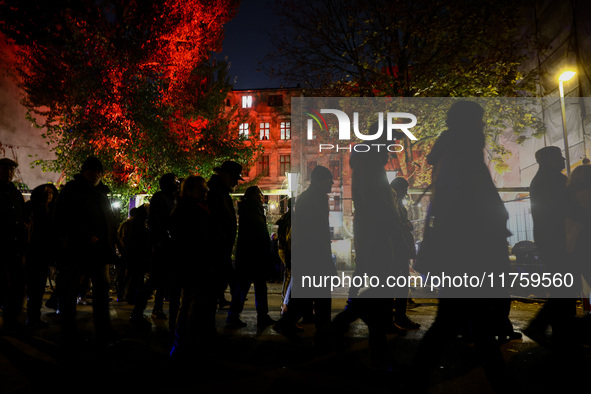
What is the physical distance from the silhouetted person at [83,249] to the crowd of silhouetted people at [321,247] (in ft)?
0.04

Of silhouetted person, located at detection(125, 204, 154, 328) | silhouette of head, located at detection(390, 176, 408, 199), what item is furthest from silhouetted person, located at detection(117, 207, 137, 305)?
silhouette of head, located at detection(390, 176, 408, 199)

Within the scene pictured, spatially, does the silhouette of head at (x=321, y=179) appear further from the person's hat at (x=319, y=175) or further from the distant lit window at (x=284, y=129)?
the distant lit window at (x=284, y=129)

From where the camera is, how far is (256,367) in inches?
133

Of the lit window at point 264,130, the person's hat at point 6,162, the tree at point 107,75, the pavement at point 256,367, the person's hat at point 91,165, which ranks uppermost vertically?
the lit window at point 264,130

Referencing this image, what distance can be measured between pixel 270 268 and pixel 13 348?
291cm

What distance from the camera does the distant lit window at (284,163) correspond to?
140 feet

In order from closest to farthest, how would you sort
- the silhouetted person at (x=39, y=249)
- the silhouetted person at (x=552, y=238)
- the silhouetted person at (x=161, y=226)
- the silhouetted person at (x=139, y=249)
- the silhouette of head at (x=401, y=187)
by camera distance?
the silhouetted person at (x=552, y=238)
the silhouetted person at (x=161, y=226)
the silhouetted person at (x=39, y=249)
the silhouette of head at (x=401, y=187)
the silhouetted person at (x=139, y=249)

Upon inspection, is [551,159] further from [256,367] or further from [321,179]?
[256,367]

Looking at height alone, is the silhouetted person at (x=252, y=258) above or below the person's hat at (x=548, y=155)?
below

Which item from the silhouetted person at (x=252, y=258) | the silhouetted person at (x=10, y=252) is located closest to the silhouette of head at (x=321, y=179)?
the silhouetted person at (x=252, y=258)

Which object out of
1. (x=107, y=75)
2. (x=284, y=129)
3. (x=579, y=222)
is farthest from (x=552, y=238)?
(x=284, y=129)

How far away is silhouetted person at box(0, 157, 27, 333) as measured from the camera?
15.6 ft

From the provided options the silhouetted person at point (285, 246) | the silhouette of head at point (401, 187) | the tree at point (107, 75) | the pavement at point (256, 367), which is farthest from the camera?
the tree at point (107, 75)

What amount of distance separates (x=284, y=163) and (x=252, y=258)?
38.2m
